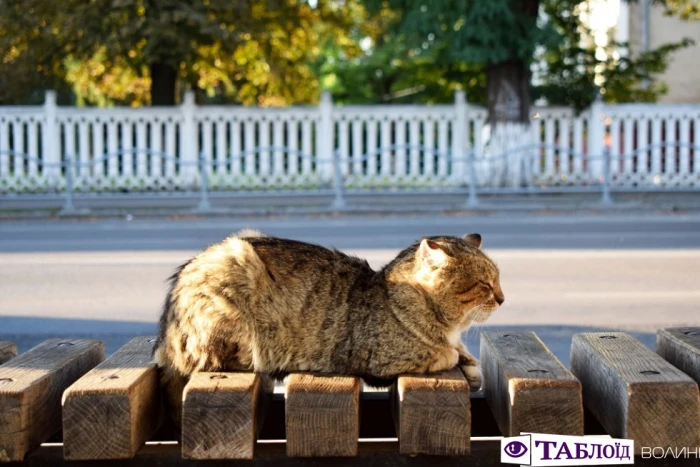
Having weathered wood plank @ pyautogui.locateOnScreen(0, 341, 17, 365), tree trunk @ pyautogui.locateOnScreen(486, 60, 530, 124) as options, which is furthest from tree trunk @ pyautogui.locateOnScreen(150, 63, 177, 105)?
weathered wood plank @ pyautogui.locateOnScreen(0, 341, 17, 365)

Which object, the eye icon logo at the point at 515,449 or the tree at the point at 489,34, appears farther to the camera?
the tree at the point at 489,34

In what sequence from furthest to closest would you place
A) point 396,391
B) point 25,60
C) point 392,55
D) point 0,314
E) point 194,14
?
point 392,55
point 25,60
point 194,14
point 0,314
point 396,391

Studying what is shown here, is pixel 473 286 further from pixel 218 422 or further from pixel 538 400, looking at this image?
pixel 218 422

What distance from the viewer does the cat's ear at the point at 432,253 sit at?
12.2 ft

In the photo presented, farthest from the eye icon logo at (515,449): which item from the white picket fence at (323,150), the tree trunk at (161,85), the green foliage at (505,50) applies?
the tree trunk at (161,85)

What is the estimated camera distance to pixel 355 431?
10.2 ft

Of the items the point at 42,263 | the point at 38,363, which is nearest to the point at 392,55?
the point at 42,263

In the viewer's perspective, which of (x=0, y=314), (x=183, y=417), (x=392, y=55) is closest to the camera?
(x=183, y=417)

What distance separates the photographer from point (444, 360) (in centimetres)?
369

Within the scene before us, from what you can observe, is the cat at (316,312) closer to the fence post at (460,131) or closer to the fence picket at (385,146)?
the fence picket at (385,146)

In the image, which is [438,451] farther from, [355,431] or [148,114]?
[148,114]

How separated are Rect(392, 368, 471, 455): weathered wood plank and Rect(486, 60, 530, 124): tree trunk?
2218cm

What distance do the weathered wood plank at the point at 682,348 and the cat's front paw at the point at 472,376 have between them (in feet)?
2.49

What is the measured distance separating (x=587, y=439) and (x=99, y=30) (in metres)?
23.5
